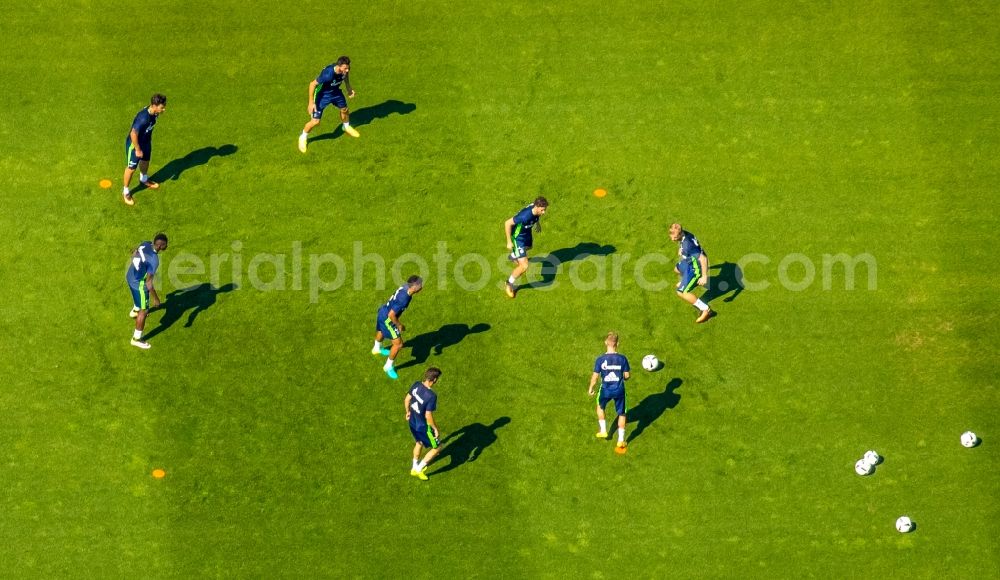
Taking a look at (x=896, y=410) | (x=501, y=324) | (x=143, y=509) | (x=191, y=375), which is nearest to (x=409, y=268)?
(x=501, y=324)

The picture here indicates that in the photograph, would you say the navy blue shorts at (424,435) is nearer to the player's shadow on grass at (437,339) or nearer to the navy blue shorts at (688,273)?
the player's shadow on grass at (437,339)

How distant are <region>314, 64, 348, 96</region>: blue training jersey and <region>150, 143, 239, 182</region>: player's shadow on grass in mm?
2495

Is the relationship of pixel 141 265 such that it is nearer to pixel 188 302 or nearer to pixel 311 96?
pixel 188 302

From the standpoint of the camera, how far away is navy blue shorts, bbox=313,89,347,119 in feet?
100

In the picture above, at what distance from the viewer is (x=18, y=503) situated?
26.4 m

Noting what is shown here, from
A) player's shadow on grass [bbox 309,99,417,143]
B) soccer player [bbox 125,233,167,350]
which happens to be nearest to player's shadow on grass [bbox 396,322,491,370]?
soccer player [bbox 125,233,167,350]

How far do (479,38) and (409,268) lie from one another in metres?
6.66

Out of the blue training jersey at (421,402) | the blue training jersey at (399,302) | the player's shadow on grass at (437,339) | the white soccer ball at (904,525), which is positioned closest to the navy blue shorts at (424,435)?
the blue training jersey at (421,402)

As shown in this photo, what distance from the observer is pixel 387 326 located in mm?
27500

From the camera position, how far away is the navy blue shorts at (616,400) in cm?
2653

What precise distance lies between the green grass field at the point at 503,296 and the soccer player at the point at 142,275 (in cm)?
65

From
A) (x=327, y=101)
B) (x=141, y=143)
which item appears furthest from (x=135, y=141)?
(x=327, y=101)

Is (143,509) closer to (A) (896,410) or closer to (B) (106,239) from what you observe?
(B) (106,239)

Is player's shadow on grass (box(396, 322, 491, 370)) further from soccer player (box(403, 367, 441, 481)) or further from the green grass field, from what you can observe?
soccer player (box(403, 367, 441, 481))
